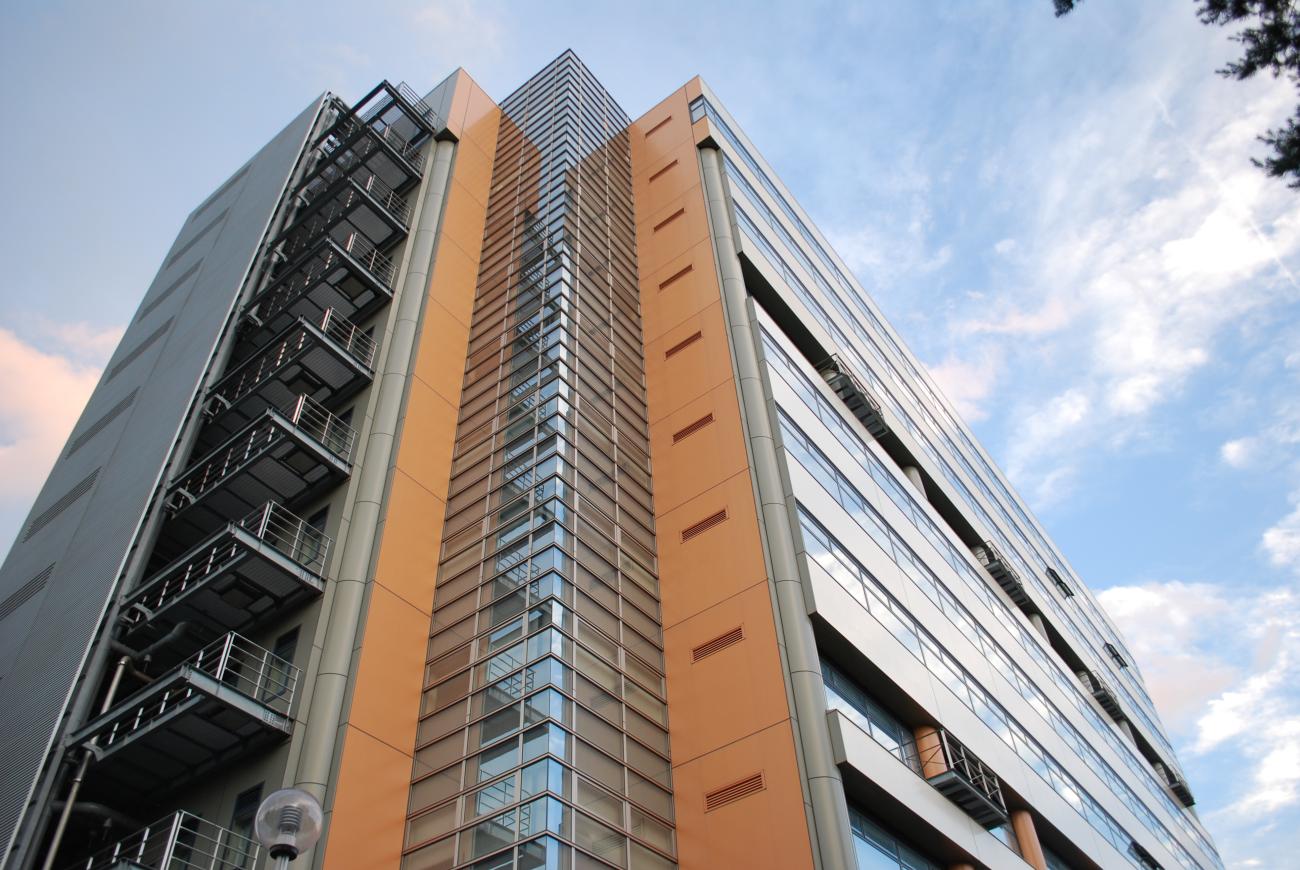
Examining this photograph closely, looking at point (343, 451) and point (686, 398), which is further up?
point (686, 398)

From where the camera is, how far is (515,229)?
112 feet

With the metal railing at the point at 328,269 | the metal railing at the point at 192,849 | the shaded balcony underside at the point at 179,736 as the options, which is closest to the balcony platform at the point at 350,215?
the metal railing at the point at 328,269

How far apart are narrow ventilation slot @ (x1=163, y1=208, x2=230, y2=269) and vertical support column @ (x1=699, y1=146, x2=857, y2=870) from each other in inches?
794

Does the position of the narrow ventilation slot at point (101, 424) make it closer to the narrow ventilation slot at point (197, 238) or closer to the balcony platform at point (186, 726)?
the narrow ventilation slot at point (197, 238)

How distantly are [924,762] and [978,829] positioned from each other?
2128 millimetres

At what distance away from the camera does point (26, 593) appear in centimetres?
2650

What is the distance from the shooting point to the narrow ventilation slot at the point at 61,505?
28.9 metres

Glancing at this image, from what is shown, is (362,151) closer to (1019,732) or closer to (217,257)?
(217,257)

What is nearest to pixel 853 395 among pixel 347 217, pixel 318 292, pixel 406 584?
pixel 406 584

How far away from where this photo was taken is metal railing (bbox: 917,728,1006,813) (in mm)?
24219

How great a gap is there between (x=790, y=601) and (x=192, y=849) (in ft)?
42.5

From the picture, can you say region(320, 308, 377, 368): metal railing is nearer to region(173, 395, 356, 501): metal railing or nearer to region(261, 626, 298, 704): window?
region(173, 395, 356, 501): metal railing

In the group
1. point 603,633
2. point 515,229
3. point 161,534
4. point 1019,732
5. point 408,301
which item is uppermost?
point 515,229

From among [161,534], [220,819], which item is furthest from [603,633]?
[161,534]
